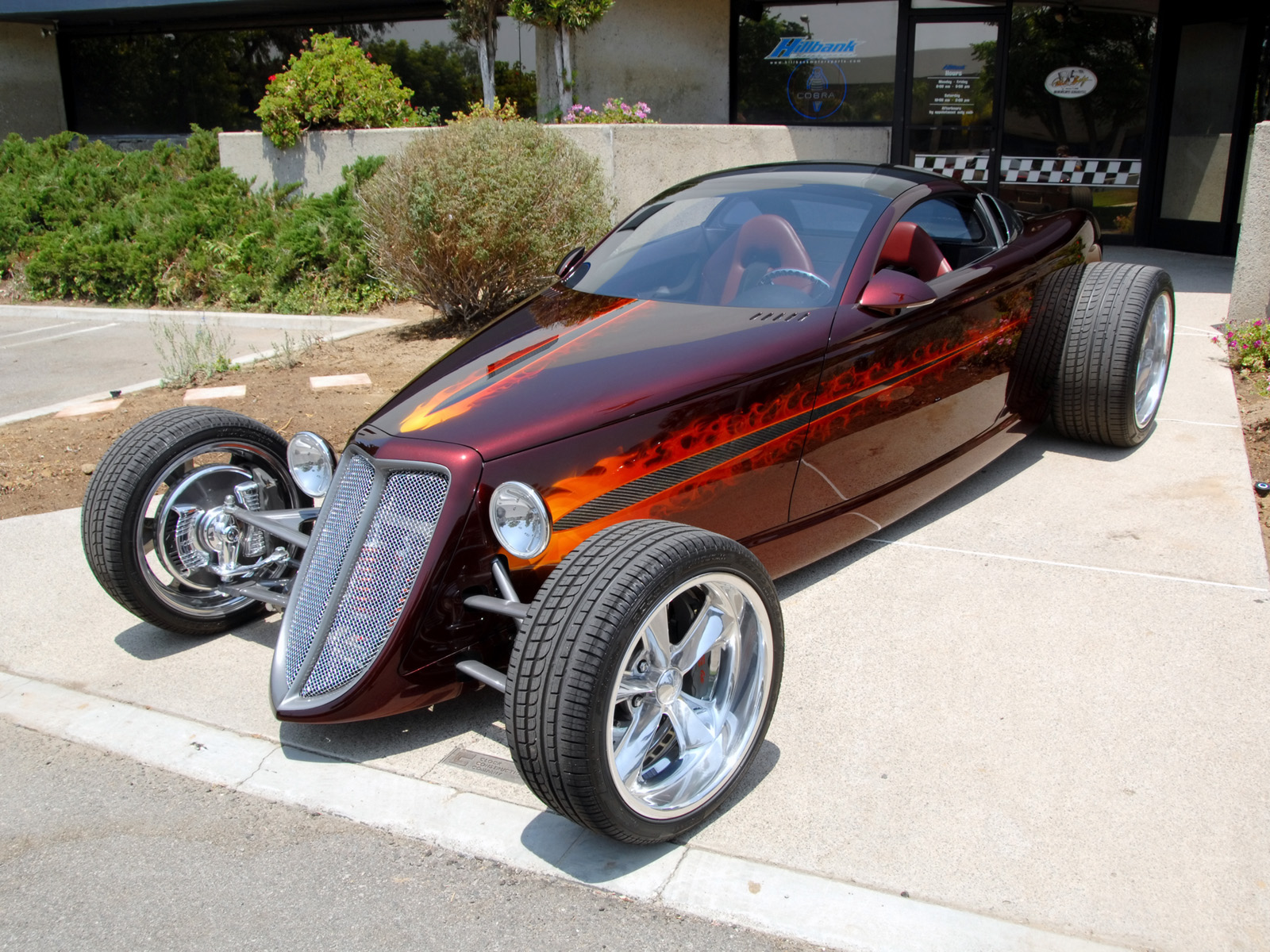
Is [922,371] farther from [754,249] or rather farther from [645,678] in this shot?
[645,678]

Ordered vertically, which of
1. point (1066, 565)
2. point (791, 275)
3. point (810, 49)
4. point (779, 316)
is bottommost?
point (1066, 565)

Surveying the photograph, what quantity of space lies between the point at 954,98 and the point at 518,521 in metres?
11.1

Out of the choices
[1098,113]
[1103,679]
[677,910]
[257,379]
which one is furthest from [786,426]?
[1098,113]

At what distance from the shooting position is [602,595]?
244 centimetres

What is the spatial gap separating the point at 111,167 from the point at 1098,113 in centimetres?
1182

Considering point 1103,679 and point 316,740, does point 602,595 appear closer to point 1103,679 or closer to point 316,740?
point 316,740

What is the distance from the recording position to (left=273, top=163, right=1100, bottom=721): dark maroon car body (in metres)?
2.96

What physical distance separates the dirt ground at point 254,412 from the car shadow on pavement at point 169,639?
5.55ft

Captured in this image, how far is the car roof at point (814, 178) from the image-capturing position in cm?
451

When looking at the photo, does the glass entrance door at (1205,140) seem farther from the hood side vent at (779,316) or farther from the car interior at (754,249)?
the hood side vent at (779,316)

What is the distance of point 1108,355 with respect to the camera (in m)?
5.04

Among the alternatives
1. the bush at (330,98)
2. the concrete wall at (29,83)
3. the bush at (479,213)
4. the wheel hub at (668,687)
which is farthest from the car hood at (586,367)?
the concrete wall at (29,83)

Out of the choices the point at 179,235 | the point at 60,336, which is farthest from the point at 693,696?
the point at 179,235

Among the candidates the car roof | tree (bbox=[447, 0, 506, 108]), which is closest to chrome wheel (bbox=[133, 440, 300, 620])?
the car roof
